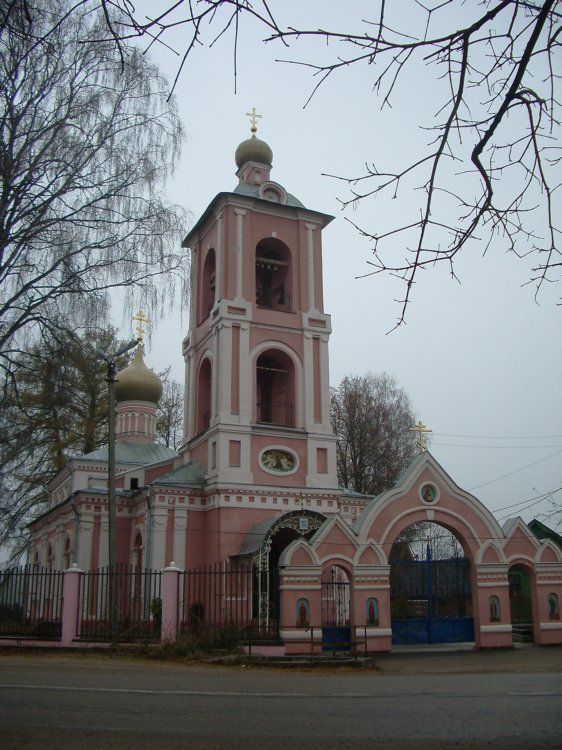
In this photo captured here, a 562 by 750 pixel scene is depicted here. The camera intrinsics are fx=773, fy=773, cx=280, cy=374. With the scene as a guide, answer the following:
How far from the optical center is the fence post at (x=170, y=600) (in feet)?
48.5

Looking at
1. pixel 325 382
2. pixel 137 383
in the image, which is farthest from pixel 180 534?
pixel 137 383

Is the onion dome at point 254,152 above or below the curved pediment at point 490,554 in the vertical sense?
above

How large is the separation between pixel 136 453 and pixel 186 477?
8303 millimetres

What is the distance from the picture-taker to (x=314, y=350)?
23.8m

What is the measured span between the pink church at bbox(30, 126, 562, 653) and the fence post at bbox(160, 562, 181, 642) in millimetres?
2043

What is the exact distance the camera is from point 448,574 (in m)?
17.7

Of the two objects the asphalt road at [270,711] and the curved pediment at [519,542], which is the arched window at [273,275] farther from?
the asphalt road at [270,711]

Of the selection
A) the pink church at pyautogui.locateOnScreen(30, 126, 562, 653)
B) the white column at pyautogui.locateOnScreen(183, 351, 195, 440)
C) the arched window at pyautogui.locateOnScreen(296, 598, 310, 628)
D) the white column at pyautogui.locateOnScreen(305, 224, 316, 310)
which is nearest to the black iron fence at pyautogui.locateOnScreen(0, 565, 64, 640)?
the pink church at pyautogui.locateOnScreen(30, 126, 562, 653)

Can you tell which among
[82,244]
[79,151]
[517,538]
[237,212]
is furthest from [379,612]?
[237,212]

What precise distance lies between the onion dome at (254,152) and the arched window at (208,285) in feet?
12.9

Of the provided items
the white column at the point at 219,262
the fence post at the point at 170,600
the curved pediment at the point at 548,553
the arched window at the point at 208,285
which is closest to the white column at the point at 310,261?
the white column at the point at 219,262

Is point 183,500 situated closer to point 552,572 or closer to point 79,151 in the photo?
point 552,572

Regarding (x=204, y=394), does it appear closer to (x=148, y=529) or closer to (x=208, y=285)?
(x=208, y=285)

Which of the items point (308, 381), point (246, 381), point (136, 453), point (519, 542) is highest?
point (308, 381)
